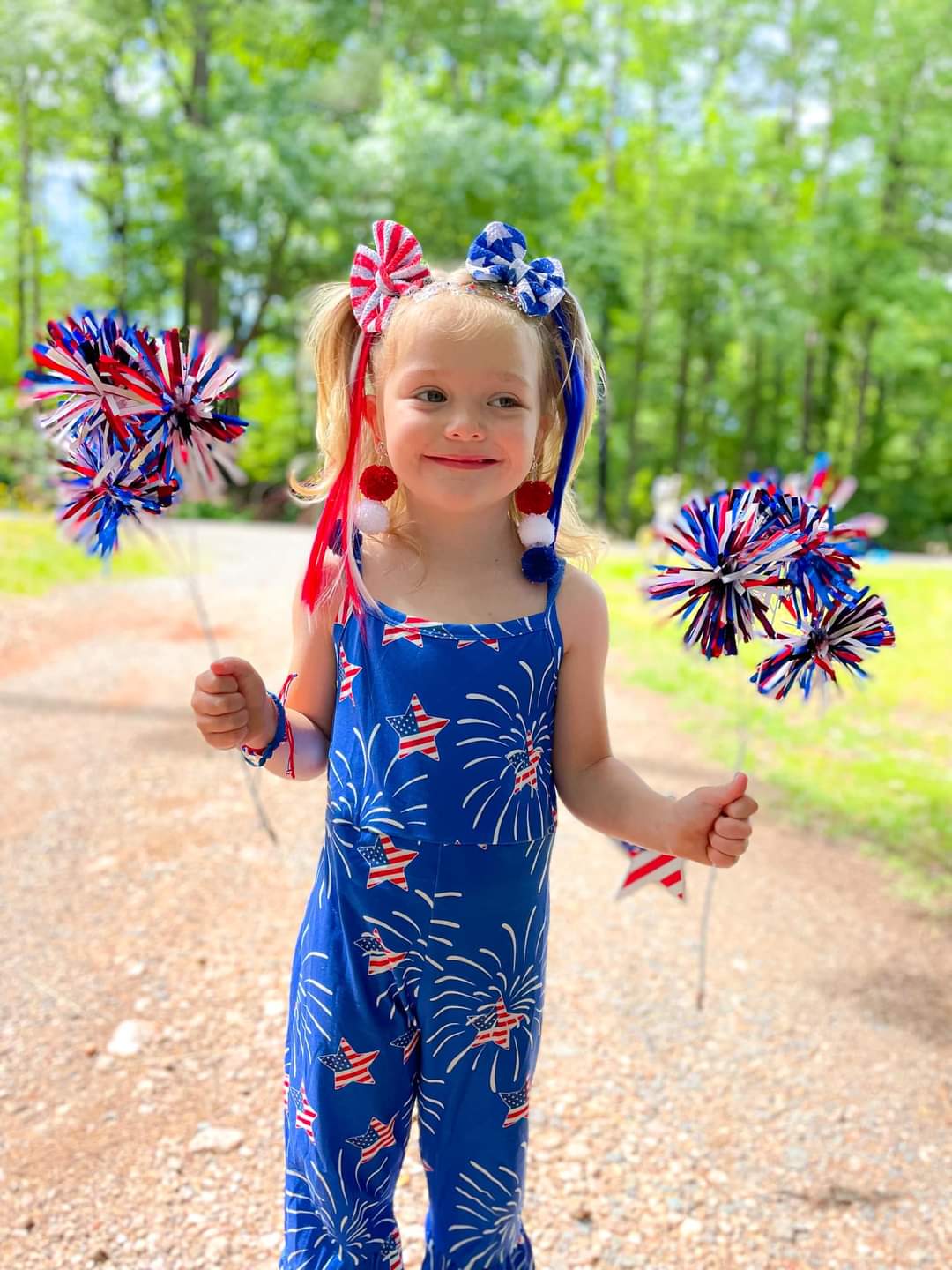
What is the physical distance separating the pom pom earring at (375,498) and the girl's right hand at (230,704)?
0.24 meters

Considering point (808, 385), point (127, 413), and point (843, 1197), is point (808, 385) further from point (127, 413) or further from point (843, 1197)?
point (127, 413)

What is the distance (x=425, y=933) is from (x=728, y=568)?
62cm

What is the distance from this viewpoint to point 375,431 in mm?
1468

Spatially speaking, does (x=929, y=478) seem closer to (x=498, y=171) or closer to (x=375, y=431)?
(x=498, y=171)

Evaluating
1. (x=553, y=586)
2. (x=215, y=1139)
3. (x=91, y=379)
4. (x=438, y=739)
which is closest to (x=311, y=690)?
(x=438, y=739)

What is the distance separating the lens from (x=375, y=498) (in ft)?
4.62

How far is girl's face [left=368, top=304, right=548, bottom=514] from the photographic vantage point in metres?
1.30

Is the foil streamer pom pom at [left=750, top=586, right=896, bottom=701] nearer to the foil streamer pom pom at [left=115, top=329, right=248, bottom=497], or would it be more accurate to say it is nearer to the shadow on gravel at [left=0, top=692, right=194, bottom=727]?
the foil streamer pom pom at [left=115, top=329, right=248, bottom=497]

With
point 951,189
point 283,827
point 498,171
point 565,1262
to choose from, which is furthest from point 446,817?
point 951,189

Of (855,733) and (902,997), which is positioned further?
(855,733)

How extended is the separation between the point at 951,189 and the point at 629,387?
695 centimetres

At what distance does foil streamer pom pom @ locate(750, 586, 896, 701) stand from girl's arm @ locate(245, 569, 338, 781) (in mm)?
606

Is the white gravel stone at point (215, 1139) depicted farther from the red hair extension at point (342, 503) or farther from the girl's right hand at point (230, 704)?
the red hair extension at point (342, 503)

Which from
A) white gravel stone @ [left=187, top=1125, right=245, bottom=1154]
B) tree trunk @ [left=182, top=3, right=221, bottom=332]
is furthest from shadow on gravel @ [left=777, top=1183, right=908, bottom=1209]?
tree trunk @ [left=182, top=3, right=221, bottom=332]
